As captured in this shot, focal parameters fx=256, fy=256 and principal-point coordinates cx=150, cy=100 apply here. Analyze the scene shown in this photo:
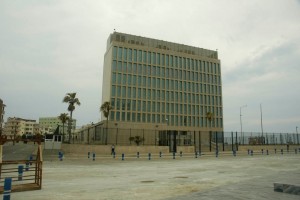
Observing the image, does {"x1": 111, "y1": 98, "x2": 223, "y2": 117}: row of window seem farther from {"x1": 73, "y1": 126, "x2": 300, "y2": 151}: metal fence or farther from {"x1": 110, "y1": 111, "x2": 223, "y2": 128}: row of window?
{"x1": 73, "y1": 126, "x2": 300, "y2": 151}: metal fence

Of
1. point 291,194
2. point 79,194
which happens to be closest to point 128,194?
point 79,194

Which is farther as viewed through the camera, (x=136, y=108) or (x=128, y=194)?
(x=136, y=108)

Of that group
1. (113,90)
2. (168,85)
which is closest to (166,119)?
(168,85)

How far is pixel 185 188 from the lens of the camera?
11766mm

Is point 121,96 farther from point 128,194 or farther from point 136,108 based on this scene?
point 128,194

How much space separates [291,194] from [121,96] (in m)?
73.5

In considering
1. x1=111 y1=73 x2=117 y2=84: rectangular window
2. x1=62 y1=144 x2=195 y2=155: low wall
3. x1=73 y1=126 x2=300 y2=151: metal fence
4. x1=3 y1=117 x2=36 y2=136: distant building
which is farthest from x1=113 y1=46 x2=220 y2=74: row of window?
x1=3 y1=117 x2=36 y2=136: distant building

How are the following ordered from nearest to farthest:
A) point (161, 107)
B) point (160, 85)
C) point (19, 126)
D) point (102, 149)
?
point (102, 149), point (161, 107), point (160, 85), point (19, 126)

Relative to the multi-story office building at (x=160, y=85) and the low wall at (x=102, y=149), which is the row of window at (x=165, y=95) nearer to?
the multi-story office building at (x=160, y=85)

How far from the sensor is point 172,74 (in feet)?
302

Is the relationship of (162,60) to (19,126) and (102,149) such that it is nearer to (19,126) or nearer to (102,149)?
(102,149)

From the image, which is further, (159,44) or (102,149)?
(159,44)

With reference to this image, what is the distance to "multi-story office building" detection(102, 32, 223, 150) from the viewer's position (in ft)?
267

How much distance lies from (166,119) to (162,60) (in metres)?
21.1
